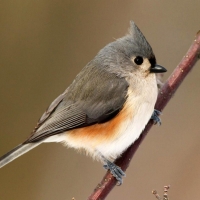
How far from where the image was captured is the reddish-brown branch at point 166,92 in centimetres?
171

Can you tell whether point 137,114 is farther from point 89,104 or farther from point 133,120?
point 89,104

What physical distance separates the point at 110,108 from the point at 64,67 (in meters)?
1.45

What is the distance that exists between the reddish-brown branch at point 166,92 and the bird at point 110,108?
40 mm

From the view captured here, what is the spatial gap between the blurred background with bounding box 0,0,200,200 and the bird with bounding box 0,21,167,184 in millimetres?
1097

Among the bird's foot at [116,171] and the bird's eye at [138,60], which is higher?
the bird's eye at [138,60]

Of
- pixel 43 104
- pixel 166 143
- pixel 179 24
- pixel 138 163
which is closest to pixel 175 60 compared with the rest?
pixel 179 24

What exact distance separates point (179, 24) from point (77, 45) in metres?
0.89

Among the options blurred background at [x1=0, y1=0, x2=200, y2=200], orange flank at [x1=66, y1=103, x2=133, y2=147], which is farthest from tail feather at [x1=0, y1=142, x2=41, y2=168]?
blurred background at [x1=0, y1=0, x2=200, y2=200]

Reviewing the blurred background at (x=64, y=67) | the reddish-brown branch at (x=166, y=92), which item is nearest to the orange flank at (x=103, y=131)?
the reddish-brown branch at (x=166, y=92)

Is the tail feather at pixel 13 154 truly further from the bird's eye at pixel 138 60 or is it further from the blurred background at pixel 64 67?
the blurred background at pixel 64 67

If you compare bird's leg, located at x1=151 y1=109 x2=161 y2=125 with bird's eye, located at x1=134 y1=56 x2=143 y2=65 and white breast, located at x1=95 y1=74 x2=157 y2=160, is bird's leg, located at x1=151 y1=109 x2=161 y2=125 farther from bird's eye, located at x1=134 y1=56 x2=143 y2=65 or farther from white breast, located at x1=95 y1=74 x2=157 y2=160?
bird's eye, located at x1=134 y1=56 x2=143 y2=65

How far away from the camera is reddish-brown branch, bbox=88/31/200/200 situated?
1.71 m

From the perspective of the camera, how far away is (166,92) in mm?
1866

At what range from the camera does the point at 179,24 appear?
303 cm
